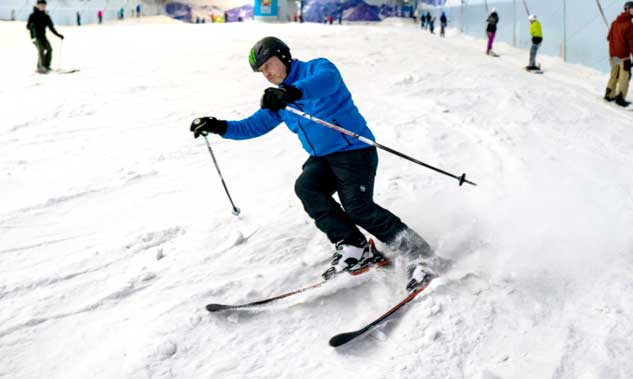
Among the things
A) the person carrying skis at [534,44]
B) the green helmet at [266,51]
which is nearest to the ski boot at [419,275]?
the green helmet at [266,51]

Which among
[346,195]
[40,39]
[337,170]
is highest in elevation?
[40,39]

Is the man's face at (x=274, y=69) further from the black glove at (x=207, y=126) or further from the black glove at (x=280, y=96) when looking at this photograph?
the black glove at (x=207, y=126)

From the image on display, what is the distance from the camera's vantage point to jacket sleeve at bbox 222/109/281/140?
3.13 meters

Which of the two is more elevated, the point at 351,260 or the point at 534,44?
the point at 534,44

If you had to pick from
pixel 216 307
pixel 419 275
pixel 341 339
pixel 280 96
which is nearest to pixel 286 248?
pixel 216 307

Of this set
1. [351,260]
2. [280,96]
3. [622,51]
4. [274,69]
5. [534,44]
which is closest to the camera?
[280,96]

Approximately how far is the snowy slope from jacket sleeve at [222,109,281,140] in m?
0.83

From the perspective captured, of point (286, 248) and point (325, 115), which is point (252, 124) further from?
point (286, 248)

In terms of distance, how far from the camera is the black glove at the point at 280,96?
8.15 ft

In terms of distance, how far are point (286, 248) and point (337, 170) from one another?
0.83m

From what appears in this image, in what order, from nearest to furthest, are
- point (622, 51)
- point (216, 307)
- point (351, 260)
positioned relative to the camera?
point (216, 307) → point (351, 260) → point (622, 51)

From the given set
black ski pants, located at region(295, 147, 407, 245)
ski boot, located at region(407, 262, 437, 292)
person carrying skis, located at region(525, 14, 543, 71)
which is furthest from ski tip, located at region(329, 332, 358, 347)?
person carrying skis, located at region(525, 14, 543, 71)

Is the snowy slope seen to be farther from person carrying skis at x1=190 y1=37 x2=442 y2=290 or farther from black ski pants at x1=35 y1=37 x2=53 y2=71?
black ski pants at x1=35 y1=37 x2=53 y2=71

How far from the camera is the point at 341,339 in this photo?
7.57ft
